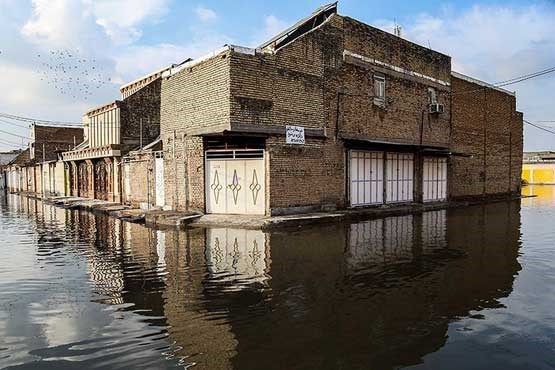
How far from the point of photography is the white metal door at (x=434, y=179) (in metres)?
21.7

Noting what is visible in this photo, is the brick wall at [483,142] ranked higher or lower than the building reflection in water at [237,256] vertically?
higher

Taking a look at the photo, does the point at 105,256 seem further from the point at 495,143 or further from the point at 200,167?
the point at 495,143

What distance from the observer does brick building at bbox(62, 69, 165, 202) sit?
2281cm

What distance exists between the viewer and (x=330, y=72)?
16.3 metres

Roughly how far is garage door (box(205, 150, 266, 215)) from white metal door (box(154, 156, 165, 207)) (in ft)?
9.66

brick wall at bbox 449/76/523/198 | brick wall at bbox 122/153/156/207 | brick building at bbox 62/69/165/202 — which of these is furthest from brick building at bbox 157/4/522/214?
brick building at bbox 62/69/165/202

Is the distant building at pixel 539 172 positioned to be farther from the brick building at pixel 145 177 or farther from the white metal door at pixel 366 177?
the brick building at pixel 145 177

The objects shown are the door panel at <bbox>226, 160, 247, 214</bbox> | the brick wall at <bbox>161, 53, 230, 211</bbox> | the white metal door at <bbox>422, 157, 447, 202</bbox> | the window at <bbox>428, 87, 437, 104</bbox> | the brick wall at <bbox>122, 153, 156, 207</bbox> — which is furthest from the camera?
the white metal door at <bbox>422, 157, 447, 202</bbox>

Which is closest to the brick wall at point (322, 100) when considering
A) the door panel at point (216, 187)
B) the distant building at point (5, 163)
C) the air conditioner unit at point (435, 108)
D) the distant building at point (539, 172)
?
the air conditioner unit at point (435, 108)

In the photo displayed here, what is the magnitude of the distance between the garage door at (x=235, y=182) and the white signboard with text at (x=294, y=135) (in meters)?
1.04

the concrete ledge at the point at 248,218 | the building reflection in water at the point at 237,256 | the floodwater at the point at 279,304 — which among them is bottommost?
the floodwater at the point at 279,304

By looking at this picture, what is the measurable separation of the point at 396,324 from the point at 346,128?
42.1 ft

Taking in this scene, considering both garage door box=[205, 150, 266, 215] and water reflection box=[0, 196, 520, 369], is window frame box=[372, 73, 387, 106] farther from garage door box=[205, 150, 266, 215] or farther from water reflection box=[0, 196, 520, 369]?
water reflection box=[0, 196, 520, 369]

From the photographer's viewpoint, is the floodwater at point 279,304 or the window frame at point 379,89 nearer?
the floodwater at point 279,304
